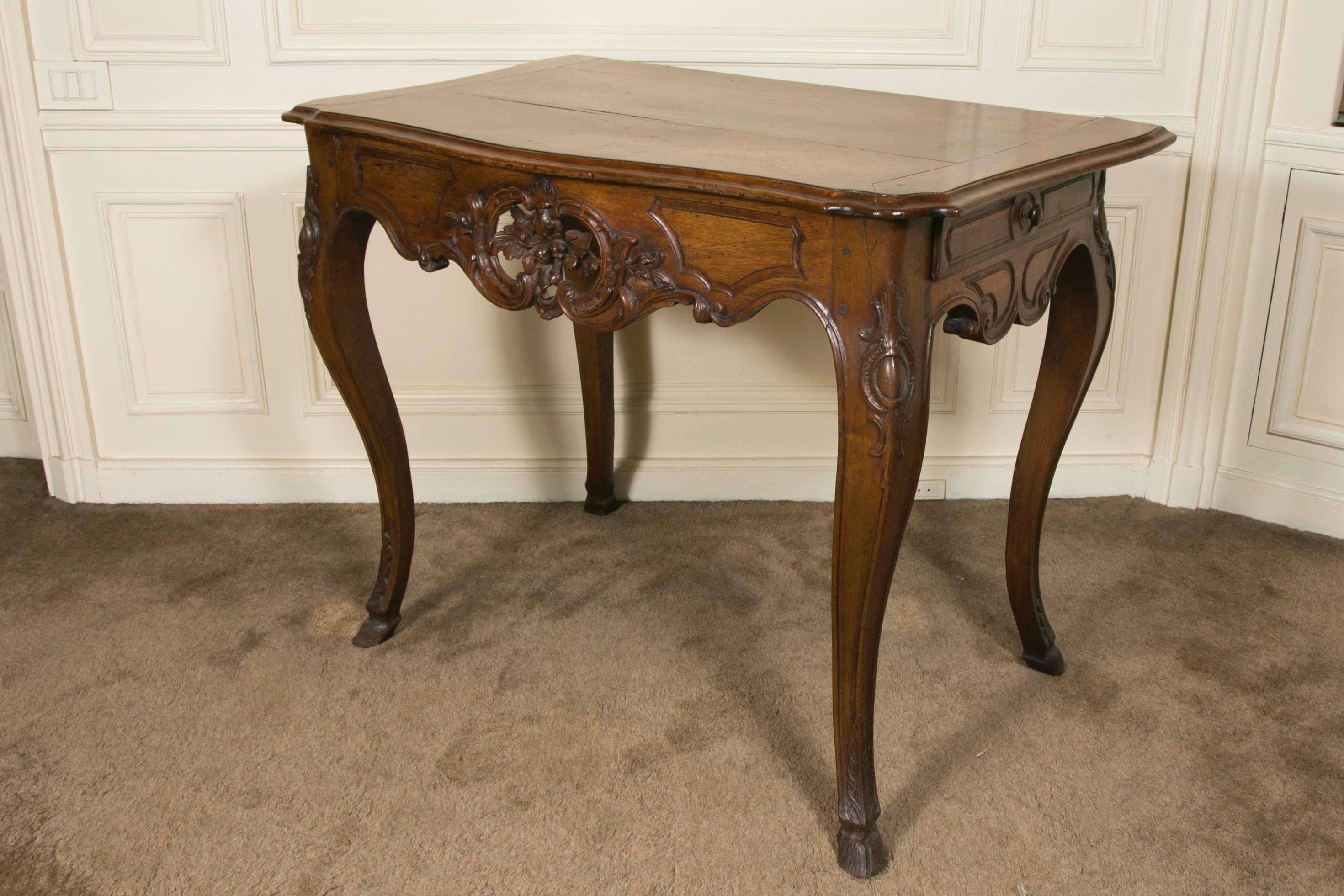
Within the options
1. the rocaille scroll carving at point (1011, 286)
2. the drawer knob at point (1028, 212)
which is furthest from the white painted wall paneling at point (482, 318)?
the drawer knob at point (1028, 212)

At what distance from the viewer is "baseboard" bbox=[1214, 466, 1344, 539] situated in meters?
2.78

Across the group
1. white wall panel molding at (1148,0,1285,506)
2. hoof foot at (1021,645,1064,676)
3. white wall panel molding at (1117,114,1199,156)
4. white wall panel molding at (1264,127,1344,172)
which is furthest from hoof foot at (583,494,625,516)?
white wall panel molding at (1264,127,1344,172)

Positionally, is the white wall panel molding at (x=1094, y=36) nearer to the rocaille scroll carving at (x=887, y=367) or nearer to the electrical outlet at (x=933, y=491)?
the electrical outlet at (x=933, y=491)

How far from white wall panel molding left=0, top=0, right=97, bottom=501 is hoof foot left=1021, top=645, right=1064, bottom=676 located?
2319 millimetres

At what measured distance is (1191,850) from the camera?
1765 millimetres

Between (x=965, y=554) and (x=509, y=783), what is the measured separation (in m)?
1.25

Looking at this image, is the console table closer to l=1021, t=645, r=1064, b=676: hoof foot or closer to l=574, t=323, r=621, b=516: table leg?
l=1021, t=645, r=1064, b=676: hoof foot

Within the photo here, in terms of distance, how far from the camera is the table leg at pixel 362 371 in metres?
2.07

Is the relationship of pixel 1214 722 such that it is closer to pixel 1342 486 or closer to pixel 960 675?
pixel 960 675

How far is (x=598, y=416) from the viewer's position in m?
2.80

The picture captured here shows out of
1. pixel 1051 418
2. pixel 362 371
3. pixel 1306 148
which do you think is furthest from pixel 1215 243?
pixel 362 371

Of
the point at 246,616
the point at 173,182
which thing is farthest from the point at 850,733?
the point at 173,182

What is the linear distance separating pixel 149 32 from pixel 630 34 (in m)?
1.09

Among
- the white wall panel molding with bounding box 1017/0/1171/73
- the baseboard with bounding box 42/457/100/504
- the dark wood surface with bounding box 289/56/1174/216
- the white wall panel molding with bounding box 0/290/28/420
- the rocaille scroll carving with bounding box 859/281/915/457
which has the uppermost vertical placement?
the white wall panel molding with bounding box 1017/0/1171/73
